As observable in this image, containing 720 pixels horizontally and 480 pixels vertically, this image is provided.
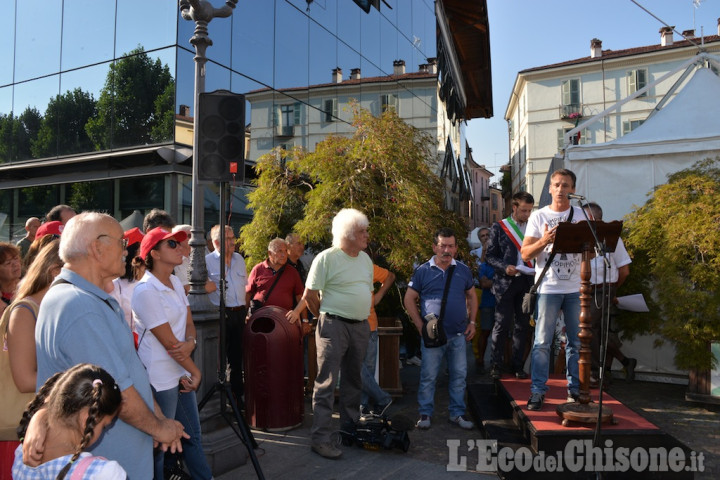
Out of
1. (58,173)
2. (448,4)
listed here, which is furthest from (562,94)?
(58,173)

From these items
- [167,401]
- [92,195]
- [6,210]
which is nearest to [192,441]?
[167,401]

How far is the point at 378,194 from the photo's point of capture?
21.7ft

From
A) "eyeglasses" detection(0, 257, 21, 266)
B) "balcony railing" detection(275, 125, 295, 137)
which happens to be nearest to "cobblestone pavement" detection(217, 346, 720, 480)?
→ "eyeglasses" detection(0, 257, 21, 266)

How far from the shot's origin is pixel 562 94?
4284cm

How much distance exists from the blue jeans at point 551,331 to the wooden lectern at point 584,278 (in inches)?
12.9

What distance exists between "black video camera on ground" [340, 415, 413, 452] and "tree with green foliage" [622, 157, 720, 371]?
3.13 meters

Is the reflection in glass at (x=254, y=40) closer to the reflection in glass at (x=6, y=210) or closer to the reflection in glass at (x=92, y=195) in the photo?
the reflection in glass at (x=92, y=195)

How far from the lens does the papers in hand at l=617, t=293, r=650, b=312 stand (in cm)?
622

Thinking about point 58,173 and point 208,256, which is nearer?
point 208,256

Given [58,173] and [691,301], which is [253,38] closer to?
[58,173]

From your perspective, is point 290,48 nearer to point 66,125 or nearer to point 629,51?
point 66,125

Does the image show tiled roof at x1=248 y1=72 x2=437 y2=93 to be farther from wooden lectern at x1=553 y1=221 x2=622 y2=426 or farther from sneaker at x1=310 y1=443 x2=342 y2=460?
wooden lectern at x1=553 y1=221 x2=622 y2=426

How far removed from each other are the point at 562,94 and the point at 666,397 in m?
40.8

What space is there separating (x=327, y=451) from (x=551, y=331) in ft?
6.86
